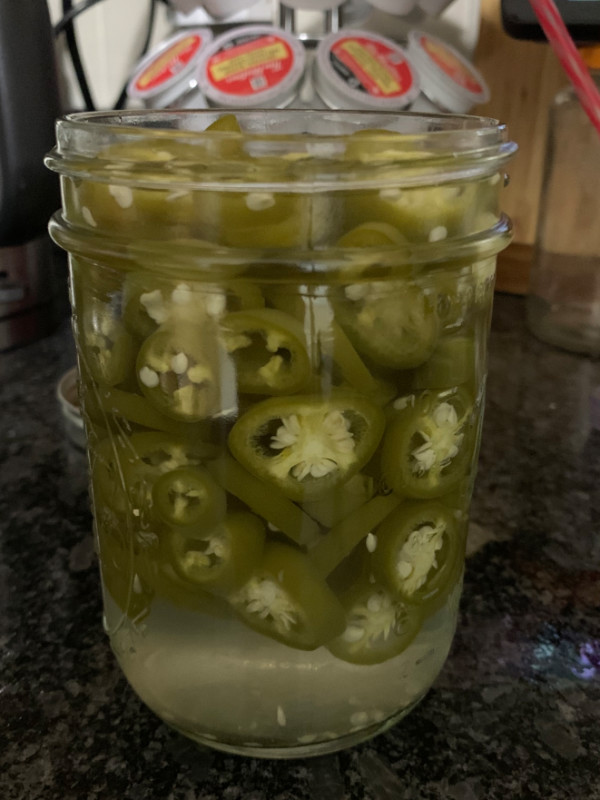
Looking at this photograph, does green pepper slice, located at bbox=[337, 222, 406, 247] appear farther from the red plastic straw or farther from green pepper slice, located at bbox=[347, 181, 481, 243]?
the red plastic straw

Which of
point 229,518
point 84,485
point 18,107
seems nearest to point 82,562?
point 84,485

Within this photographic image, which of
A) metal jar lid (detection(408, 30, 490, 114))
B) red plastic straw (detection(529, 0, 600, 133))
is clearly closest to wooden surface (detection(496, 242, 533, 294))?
metal jar lid (detection(408, 30, 490, 114))

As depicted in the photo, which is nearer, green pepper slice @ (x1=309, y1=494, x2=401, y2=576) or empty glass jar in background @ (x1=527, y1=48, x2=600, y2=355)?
green pepper slice @ (x1=309, y1=494, x2=401, y2=576)

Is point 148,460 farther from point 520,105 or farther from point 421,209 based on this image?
point 520,105

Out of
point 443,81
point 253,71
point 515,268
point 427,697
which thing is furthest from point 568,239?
point 427,697

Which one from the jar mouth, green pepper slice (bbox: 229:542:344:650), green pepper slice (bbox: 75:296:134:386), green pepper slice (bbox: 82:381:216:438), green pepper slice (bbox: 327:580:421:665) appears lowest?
green pepper slice (bbox: 327:580:421:665)


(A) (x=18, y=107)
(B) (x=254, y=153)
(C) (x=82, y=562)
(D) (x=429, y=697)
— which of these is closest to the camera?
(B) (x=254, y=153)

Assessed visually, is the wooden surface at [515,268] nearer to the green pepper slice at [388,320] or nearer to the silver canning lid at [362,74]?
the silver canning lid at [362,74]

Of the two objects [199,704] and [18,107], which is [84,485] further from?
[18,107]
